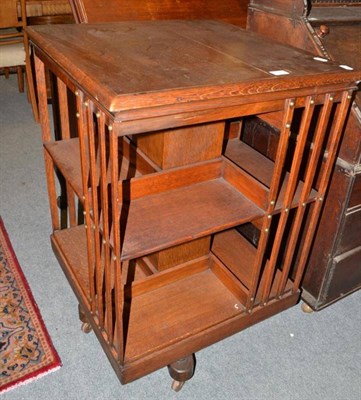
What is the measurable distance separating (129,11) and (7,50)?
6.38ft

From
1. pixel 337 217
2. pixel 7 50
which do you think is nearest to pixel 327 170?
pixel 337 217

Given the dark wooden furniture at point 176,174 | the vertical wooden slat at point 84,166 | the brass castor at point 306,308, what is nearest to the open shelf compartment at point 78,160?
the dark wooden furniture at point 176,174

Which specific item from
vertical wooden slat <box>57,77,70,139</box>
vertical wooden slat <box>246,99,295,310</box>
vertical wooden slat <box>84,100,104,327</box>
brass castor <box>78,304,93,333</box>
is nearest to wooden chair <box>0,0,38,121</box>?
vertical wooden slat <box>57,77,70,139</box>

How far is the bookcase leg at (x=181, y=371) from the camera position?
157cm

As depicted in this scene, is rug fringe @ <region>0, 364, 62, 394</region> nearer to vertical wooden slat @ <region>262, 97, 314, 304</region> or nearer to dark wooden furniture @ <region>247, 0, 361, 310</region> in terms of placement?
vertical wooden slat @ <region>262, 97, 314, 304</region>

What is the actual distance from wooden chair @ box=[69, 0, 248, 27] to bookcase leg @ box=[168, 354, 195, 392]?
1.36 m

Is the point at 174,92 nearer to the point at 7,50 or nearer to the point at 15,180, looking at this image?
the point at 15,180

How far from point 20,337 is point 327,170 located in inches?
51.0

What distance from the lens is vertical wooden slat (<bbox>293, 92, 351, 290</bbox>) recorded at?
4.53ft

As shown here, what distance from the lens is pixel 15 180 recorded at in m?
2.79

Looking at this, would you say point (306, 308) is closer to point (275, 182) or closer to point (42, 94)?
point (275, 182)

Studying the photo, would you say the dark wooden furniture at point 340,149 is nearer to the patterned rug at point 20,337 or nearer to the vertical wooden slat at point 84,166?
the vertical wooden slat at point 84,166

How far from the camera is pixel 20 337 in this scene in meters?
1.75

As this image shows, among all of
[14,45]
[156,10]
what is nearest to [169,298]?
[156,10]
